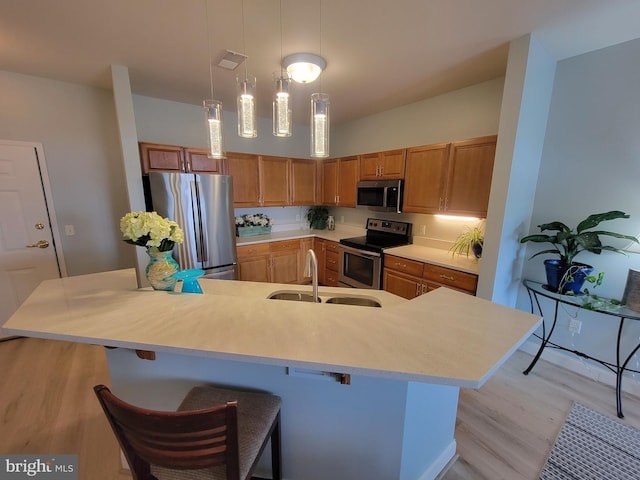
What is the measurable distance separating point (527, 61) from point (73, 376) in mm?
4456

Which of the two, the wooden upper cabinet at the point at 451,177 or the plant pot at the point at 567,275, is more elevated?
the wooden upper cabinet at the point at 451,177

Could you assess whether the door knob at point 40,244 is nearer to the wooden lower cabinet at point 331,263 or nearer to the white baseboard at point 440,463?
the wooden lower cabinet at point 331,263

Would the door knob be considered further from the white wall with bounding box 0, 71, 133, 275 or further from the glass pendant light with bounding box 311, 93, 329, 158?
the glass pendant light with bounding box 311, 93, 329, 158

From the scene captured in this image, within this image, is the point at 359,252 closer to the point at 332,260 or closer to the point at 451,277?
the point at 332,260

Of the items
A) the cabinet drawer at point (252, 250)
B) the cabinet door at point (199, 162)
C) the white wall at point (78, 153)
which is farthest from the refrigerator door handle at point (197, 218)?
the white wall at point (78, 153)

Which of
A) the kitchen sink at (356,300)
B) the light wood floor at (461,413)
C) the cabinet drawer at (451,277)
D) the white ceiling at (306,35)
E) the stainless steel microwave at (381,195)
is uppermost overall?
the white ceiling at (306,35)

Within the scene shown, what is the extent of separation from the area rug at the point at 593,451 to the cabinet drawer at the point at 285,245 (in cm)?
328

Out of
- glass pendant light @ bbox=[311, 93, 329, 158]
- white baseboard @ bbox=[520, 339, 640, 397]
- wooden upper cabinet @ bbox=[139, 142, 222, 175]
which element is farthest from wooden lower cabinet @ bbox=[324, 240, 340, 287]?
glass pendant light @ bbox=[311, 93, 329, 158]

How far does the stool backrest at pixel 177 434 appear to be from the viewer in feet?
2.53

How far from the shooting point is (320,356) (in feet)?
2.99

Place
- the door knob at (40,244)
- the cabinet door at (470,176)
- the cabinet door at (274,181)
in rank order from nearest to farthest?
1. the cabinet door at (470,176)
2. the door knob at (40,244)
3. the cabinet door at (274,181)

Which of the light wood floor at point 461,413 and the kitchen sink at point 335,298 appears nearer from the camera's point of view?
the light wood floor at point 461,413

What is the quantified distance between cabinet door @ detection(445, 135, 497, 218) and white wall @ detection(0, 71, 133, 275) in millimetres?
3814

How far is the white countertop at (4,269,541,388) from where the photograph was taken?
2.92ft
